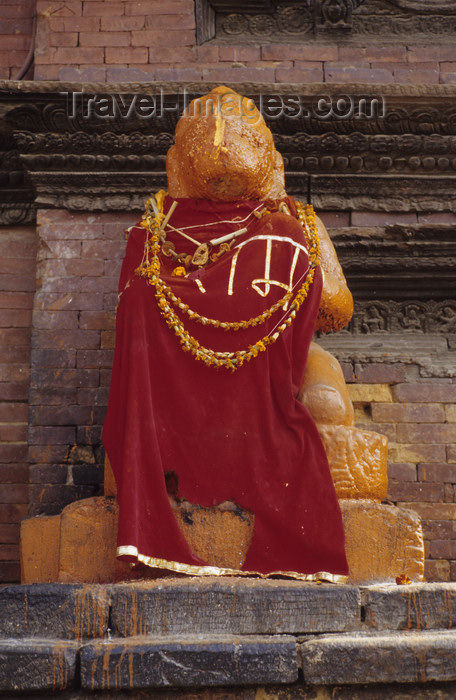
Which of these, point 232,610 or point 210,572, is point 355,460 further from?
point 232,610

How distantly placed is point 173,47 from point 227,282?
2500 mm

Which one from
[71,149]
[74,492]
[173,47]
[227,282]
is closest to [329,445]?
[227,282]

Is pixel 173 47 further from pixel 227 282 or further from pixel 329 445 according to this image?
pixel 329 445

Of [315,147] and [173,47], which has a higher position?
[173,47]

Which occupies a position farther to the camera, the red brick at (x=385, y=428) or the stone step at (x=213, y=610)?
the red brick at (x=385, y=428)

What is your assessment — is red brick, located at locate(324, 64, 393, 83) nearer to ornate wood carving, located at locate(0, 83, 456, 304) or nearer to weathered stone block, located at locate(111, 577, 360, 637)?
ornate wood carving, located at locate(0, 83, 456, 304)

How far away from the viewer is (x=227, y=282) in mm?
3576

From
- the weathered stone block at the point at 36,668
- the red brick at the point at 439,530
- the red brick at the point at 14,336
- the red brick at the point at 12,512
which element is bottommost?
the weathered stone block at the point at 36,668

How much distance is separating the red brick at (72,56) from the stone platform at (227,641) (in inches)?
143

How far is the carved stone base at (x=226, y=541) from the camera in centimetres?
332

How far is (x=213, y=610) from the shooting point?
2873mm

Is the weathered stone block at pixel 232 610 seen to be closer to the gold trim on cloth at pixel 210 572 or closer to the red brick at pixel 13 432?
the gold trim on cloth at pixel 210 572

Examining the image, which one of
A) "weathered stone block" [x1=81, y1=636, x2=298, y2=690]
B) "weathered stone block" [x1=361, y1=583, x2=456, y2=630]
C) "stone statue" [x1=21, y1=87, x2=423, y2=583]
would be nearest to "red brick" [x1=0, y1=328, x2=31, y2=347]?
"stone statue" [x1=21, y1=87, x2=423, y2=583]

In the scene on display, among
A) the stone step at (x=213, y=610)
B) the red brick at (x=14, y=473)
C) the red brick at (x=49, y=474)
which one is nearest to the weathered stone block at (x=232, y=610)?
the stone step at (x=213, y=610)
